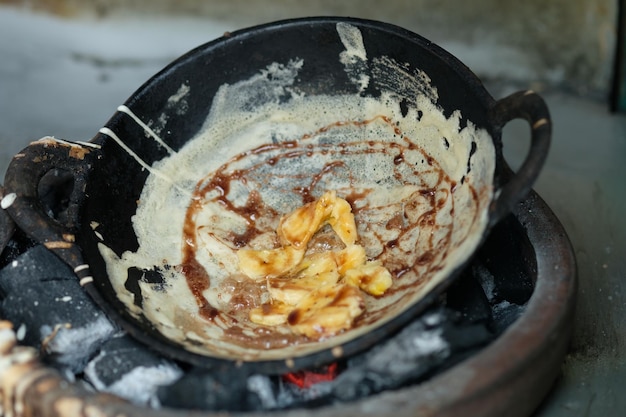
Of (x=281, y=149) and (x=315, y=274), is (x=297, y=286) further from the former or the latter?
(x=281, y=149)

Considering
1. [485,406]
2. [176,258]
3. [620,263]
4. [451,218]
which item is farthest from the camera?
[620,263]

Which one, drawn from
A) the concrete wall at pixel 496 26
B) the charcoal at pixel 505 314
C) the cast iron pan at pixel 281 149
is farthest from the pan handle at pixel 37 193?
the concrete wall at pixel 496 26

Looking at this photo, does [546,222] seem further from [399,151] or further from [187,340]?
[187,340]

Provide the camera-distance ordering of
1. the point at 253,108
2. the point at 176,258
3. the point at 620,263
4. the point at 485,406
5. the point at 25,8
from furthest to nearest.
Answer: the point at 25,8 → the point at 620,263 → the point at 253,108 → the point at 176,258 → the point at 485,406

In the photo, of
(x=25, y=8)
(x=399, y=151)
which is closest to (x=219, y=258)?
(x=399, y=151)

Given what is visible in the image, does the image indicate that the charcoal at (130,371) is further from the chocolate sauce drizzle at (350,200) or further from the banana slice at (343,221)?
the banana slice at (343,221)

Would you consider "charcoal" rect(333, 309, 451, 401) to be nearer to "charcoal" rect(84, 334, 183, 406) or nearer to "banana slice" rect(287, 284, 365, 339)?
"banana slice" rect(287, 284, 365, 339)
